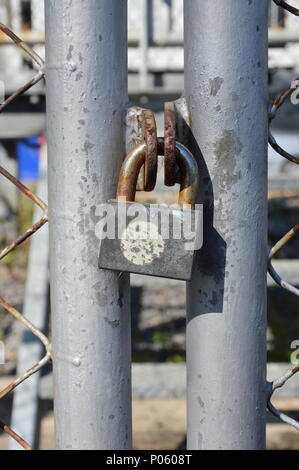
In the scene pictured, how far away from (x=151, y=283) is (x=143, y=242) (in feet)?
5.05

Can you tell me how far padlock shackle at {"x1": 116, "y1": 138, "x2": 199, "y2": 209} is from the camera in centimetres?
69

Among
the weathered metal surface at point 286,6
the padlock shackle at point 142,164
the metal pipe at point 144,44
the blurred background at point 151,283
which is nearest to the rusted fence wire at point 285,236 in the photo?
the weathered metal surface at point 286,6

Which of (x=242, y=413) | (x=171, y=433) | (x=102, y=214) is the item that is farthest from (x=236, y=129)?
(x=171, y=433)

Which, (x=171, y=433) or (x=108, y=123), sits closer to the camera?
(x=108, y=123)

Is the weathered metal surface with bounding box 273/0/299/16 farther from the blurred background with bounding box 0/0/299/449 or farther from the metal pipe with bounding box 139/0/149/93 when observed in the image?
the metal pipe with bounding box 139/0/149/93

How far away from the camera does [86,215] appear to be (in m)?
0.72

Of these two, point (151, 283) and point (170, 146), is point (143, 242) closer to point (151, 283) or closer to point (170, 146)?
point (170, 146)

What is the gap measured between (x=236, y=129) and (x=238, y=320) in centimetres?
23

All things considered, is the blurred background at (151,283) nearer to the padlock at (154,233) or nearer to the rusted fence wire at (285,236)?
the rusted fence wire at (285,236)

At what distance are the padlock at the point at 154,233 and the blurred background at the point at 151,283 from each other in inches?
42.9

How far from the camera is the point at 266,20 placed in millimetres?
715

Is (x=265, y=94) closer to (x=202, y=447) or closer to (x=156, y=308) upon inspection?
(x=202, y=447)

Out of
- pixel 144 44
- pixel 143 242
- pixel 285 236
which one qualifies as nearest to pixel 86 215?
pixel 143 242

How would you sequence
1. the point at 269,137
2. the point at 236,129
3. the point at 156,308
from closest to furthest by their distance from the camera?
the point at 236,129
the point at 269,137
the point at 156,308
